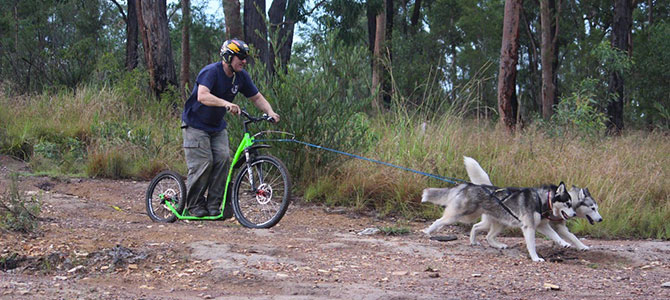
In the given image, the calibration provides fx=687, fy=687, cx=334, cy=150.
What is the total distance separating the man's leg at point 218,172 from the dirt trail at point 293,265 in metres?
0.29

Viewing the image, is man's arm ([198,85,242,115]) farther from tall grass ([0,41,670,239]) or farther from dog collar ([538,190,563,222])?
dog collar ([538,190,563,222])

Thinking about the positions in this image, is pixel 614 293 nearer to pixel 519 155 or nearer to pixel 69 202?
pixel 519 155

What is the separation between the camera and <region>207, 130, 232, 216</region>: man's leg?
302 inches

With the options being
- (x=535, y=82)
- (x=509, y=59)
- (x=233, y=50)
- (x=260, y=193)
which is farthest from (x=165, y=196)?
(x=535, y=82)

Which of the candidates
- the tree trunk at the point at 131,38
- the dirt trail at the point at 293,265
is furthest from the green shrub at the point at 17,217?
the tree trunk at the point at 131,38

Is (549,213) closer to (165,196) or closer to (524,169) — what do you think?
(524,169)

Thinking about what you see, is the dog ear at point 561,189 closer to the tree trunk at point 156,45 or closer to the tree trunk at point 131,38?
the tree trunk at point 156,45

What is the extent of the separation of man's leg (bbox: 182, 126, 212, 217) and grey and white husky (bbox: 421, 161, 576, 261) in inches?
99.5

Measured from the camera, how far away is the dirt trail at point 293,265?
16.5ft

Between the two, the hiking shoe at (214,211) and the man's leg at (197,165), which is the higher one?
the man's leg at (197,165)

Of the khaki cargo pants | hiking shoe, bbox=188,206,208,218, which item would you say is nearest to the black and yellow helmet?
the khaki cargo pants

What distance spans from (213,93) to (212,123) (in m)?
0.36

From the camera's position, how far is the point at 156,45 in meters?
17.5

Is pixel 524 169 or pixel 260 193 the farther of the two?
pixel 524 169
